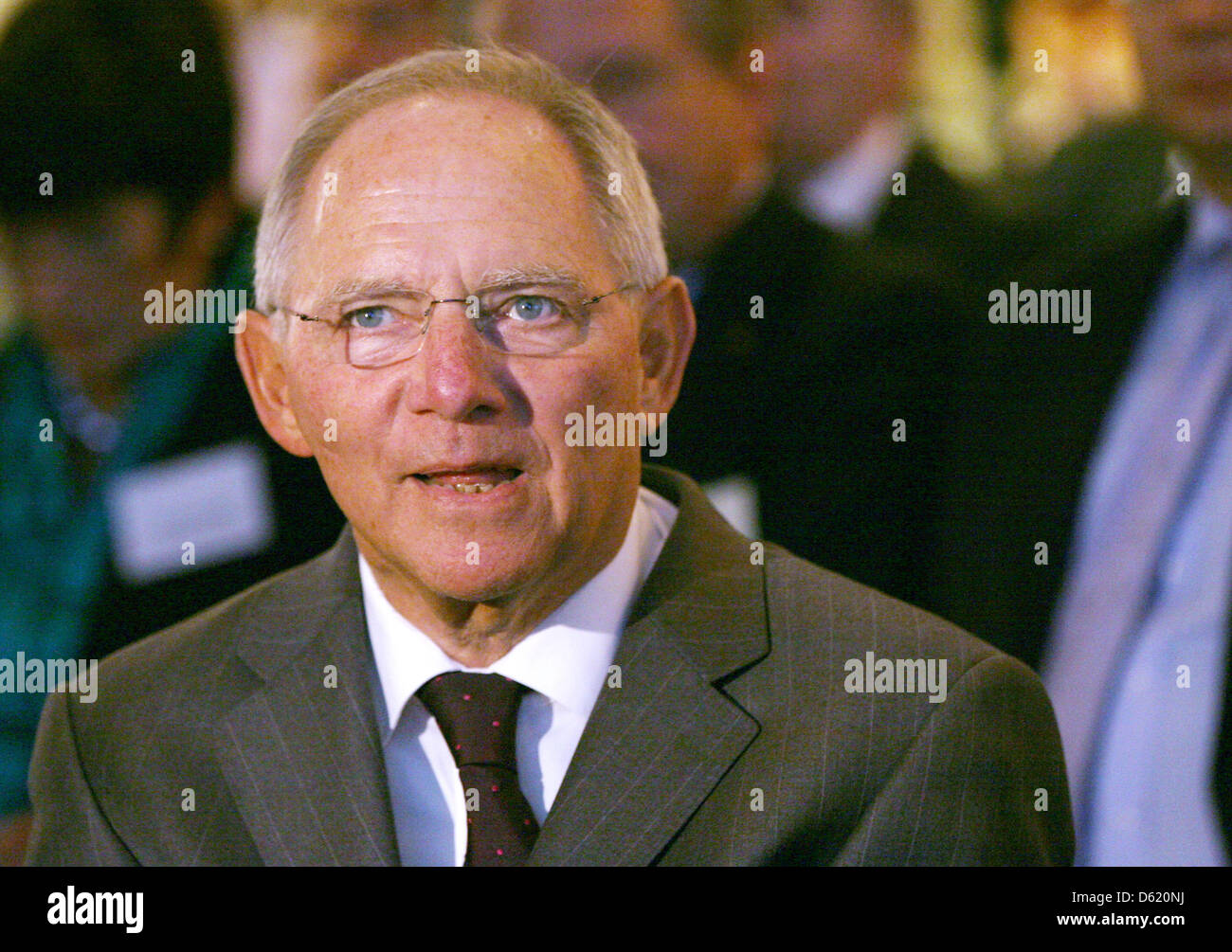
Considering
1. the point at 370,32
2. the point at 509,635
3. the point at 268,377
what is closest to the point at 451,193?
the point at 268,377

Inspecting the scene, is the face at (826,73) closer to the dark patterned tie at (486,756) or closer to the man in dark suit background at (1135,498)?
the man in dark suit background at (1135,498)

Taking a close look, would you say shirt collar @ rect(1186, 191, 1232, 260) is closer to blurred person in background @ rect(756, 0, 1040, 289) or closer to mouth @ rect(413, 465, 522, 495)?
blurred person in background @ rect(756, 0, 1040, 289)

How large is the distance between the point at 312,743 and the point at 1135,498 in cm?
139

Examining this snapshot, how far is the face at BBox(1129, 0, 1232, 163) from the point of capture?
96.5 inches

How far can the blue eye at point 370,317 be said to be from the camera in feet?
5.78

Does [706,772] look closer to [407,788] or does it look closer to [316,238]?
[407,788]

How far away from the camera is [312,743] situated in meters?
1.83

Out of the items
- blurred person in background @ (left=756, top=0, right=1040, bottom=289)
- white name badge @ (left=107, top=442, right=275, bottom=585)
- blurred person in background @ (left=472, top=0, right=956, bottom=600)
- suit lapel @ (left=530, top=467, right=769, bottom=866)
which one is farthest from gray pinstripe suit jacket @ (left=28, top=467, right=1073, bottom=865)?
blurred person in background @ (left=756, top=0, right=1040, bottom=289)

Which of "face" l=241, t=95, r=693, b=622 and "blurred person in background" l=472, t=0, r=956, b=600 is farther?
"blurred person in background" l=472, t=0, r=956, b=600

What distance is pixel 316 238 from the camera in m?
1.79

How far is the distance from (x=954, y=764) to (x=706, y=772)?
28 centimetres

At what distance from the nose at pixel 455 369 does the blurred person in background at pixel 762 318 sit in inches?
40.0

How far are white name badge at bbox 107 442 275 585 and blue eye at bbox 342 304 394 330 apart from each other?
1123 millimetres
